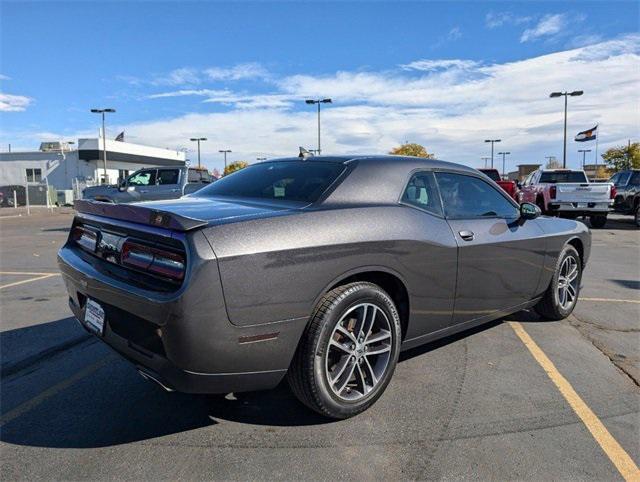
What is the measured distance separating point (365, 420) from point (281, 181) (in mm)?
1677

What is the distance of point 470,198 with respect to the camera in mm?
3922

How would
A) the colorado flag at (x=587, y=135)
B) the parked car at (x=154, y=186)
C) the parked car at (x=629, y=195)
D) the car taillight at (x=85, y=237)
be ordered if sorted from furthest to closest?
the colorado flag at (x=587, y=135) → the parked car at (x=629, y=195) → the parked car at (x=154, y=186) → the car taillight at (x=85, y=237)

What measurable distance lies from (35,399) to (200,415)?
44.8 inches

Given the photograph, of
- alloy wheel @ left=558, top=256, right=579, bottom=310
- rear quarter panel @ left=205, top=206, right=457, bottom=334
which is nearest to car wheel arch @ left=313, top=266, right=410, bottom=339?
rear quarter panel @ left=205, top=206, right=457, bottom=334

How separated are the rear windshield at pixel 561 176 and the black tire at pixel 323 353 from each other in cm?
1629

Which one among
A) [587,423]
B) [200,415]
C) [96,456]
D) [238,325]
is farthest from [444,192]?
[96,456]

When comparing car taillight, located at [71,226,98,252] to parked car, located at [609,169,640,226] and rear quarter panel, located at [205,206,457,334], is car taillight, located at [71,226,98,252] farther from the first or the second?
parked car, located at [609,169,640,226]

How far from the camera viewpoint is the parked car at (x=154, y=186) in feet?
46.7

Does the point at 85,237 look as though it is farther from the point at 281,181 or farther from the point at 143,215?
the point at 281,181

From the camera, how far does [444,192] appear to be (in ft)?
12.1

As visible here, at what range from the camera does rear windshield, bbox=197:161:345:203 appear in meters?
3.20

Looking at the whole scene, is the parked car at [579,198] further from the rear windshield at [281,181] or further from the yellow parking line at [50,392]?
the yellow parking line at [50,392]

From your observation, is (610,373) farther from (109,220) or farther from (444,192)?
(109,220)

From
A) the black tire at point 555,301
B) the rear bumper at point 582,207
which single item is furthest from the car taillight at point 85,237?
the rear bumper at point 582,207
